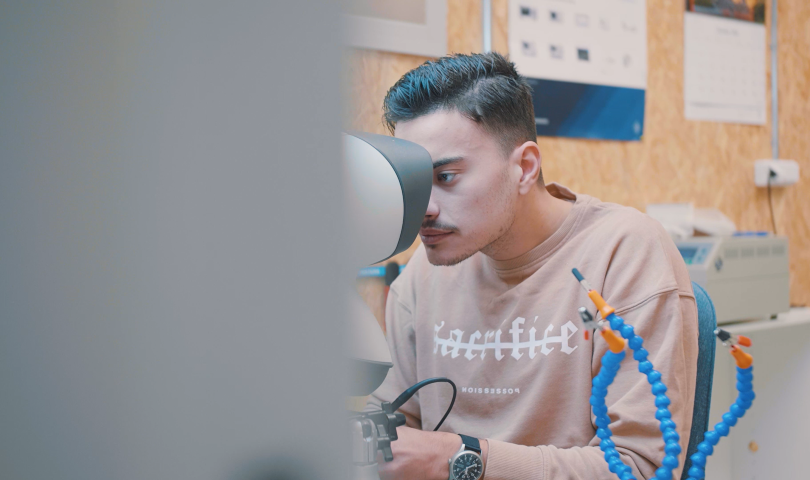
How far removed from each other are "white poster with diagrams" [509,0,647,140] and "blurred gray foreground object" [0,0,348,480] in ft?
6.38

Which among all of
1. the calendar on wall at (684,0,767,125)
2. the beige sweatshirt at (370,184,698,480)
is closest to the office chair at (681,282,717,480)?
the beige sweatshirt at (370,184,698,480)

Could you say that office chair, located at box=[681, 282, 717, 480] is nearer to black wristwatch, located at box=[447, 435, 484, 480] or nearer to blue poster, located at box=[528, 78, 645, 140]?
black wristwatch, located at box=[447, 435, 484, 480]

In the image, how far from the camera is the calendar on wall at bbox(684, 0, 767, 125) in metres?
2.40

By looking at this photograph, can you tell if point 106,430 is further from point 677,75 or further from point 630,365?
point 677,75

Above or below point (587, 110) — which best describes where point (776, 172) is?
below

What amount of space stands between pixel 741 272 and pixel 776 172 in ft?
2.63

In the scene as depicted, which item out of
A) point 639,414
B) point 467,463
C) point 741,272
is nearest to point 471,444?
point 467,463

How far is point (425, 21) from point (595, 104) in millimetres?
683

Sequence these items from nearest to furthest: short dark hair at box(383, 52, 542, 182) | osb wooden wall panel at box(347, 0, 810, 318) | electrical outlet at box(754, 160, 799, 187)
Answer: short dark hair at box(383, 52, 542, 182) < osb wooden wall panel at box(347, 0, 810, 318) < electrical outlet at box(754, 160, 799, 187)

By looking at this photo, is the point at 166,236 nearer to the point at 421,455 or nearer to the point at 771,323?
the point at 421,455

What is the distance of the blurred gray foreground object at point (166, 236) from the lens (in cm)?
15

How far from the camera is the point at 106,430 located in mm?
152

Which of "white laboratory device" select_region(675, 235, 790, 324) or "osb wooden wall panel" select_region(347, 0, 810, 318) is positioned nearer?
"white laboratory device" select_region(675, 235, 790, 324)

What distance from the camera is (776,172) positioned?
8.27 feet
